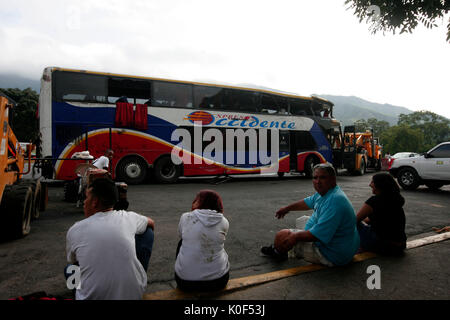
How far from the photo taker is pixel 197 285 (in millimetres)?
2617

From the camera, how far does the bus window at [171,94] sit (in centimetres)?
1191

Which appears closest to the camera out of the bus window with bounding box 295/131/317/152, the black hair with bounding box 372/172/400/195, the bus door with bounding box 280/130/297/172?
the black hair with bounding box 372/172/400/195

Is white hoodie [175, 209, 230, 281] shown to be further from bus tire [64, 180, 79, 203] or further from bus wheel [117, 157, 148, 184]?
bus wheel [117, 157, 148, 184]

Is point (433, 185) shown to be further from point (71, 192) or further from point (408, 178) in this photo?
point (71, 192)

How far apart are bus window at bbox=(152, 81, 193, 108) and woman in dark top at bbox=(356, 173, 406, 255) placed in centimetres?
958

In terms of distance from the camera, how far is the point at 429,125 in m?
73.8

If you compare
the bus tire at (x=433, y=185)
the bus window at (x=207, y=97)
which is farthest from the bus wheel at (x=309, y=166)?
the bus window at (x=207, y=97)

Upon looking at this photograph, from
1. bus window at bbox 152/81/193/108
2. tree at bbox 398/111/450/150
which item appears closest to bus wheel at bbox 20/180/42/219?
bus window at bbox 152/81/193/108

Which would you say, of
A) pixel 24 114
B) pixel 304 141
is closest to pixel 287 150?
pixel 304 141

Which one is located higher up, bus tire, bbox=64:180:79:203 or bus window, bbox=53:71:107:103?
bus window, bbox=53:71:107:103

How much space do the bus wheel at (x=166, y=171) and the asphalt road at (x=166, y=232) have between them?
2256 millimetres

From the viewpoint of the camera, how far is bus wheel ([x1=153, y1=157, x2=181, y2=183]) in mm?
12055
